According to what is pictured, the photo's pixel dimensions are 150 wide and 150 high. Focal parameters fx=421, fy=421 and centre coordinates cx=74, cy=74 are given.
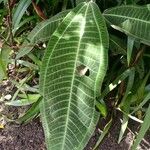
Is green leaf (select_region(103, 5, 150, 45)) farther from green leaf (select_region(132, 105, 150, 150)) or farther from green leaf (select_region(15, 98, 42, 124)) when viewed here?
green leaf (select_region(15, 98, 42, 124))

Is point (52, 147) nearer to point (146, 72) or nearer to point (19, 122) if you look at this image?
point (19, 122)

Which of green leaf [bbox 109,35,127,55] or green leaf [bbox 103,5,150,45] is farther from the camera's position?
green leaf [bbox 109,35,127,55]

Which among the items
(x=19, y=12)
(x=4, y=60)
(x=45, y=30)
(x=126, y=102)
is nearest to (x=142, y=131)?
(x=126, y=102)

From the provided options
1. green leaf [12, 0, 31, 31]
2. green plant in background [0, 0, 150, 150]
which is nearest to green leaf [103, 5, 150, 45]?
green plant in background [0, 0, 150, 150]

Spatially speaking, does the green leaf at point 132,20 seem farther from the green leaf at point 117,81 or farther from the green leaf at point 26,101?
the green leaf at point 26,101

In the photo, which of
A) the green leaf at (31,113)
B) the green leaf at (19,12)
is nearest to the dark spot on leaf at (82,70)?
A: the green leaf at (31,113)

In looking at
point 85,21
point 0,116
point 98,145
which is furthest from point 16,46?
point 98,145

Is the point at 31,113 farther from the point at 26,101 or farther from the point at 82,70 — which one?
the point at 82,70
